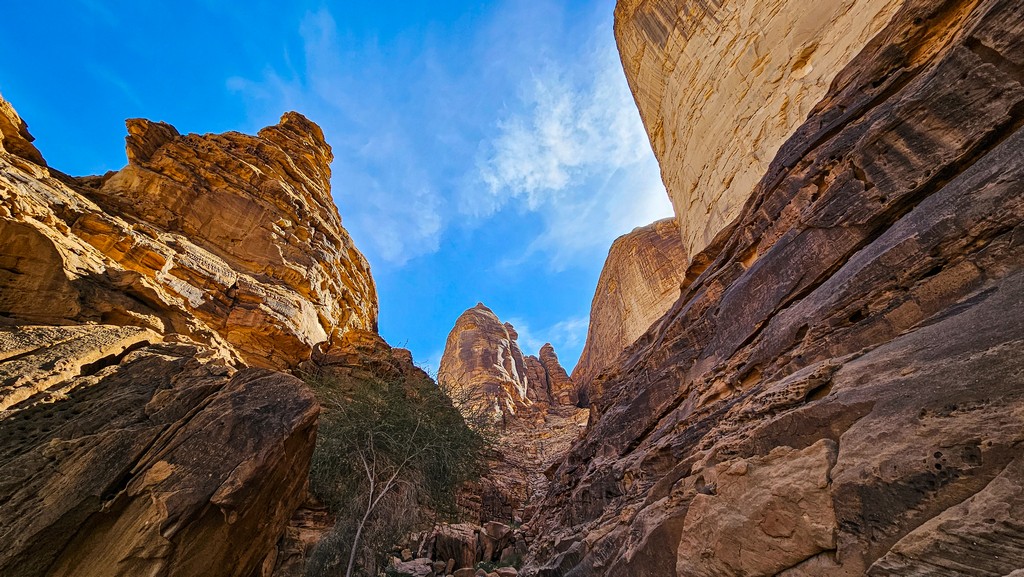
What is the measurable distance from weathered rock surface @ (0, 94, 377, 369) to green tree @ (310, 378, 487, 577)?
5.01 meters

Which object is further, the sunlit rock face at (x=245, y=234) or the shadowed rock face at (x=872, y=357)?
the sunlit rock face at (x=245, y=234)

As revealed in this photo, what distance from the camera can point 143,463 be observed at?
4.85 m

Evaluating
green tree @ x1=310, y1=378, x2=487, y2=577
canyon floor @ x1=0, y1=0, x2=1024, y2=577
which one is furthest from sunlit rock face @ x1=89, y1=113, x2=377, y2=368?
green tree @ x1=310, y1=378, x2=487, y2=577

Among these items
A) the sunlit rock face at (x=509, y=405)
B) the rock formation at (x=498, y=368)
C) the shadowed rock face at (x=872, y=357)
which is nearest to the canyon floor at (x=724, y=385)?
the shadowed rock face at (x=872, y=357)

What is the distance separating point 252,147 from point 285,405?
21856mm

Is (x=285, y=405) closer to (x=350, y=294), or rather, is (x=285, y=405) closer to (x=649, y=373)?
(x=649, y=373)

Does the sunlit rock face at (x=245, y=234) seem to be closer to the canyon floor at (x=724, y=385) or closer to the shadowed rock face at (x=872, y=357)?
the canyon floor at (x=724, y=385)

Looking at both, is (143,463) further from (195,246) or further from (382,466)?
(195,246)

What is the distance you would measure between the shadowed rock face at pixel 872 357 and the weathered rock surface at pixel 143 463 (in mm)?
5430

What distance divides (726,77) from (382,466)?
757 inches

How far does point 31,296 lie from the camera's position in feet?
25.9

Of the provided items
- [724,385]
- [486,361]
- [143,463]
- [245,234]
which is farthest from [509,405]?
[143,463]

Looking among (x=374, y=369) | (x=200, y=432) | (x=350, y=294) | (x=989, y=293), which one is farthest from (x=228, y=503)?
(x=350, y=294)

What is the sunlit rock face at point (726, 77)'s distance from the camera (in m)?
10.6
